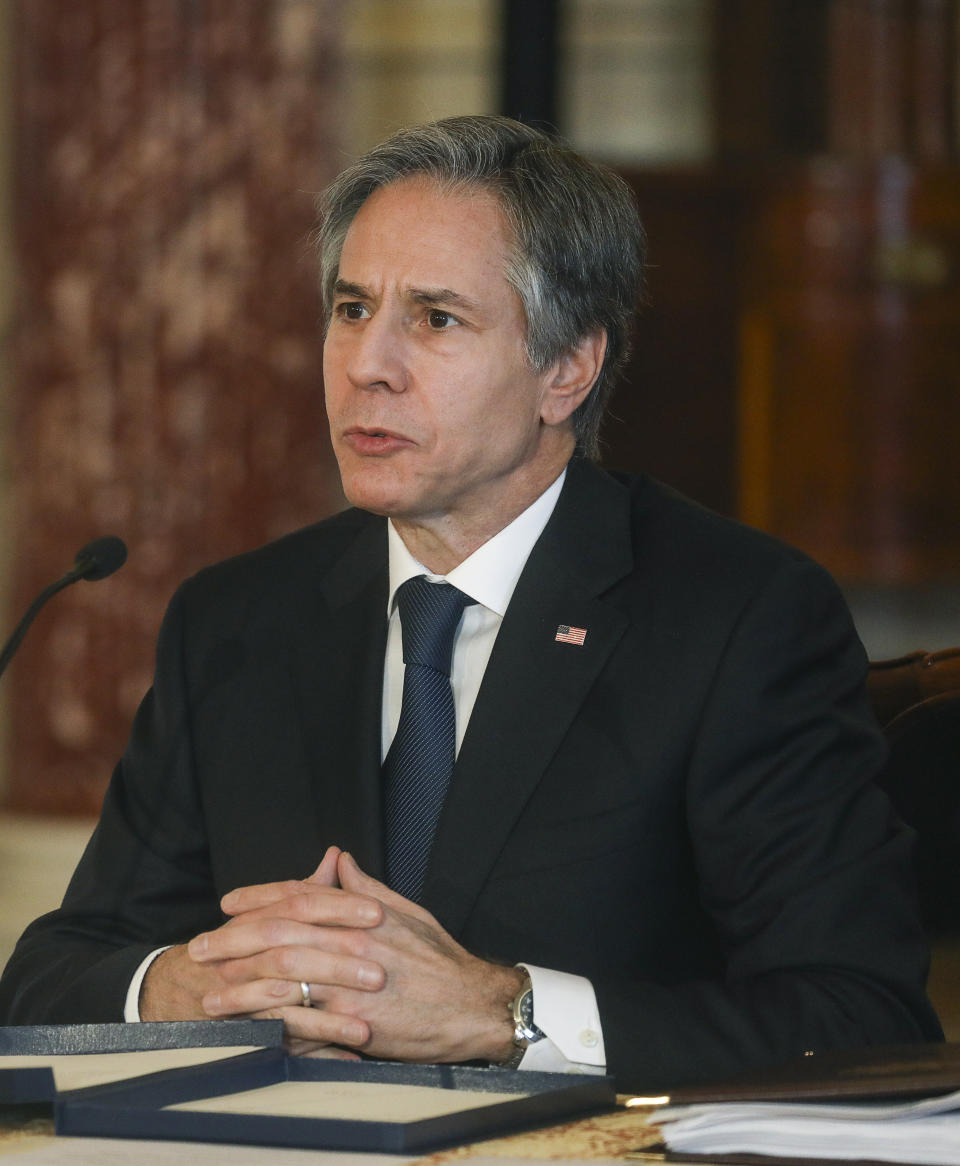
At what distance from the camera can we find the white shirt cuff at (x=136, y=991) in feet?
5.02

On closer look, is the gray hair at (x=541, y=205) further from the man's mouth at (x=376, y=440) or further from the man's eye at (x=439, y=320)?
Answer: the man's mouth at (x=376, y=440)

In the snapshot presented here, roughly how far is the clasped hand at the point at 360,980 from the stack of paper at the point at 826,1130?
40 centimetres

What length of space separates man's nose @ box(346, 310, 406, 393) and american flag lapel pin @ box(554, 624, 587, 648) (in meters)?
0.29

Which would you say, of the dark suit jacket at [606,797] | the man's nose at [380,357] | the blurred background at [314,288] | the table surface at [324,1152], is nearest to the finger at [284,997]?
the dark suit jacket at [606,797]

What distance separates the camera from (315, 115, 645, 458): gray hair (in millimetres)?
1736

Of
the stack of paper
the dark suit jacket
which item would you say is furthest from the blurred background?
the stack of paper

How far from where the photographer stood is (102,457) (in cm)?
506

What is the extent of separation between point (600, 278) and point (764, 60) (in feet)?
14.7

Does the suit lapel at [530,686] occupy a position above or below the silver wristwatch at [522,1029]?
above

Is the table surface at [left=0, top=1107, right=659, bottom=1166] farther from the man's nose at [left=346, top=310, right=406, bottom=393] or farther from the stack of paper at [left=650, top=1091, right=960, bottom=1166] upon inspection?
the man's nose at [left=346, top=310, right=406, bottom=393]

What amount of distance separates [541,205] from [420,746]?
568 millimetres

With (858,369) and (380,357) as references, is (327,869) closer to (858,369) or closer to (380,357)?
(380,357)

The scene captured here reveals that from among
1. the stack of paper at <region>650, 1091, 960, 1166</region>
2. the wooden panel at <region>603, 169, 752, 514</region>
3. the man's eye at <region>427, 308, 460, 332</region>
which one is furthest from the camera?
the wooden panel at <region>603, 169, 752, 514</region>

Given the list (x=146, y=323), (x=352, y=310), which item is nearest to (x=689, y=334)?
(x=146, y=323)
